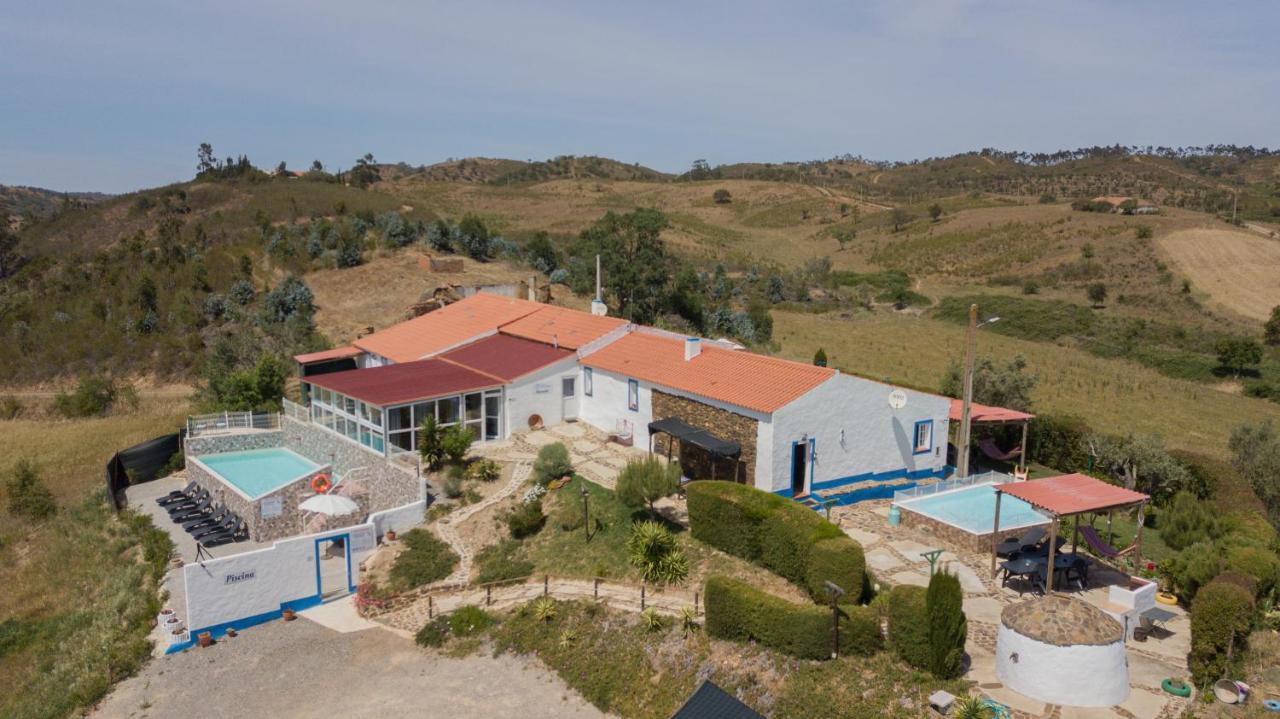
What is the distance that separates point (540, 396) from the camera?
2900 cm

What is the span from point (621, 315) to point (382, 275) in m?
17.0

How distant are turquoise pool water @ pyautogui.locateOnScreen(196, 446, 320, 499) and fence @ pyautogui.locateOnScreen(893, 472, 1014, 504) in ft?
58.8

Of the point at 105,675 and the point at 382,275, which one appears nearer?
the point at 105,675

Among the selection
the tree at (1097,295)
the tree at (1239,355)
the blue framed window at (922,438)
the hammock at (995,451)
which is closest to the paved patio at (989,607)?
the blue framed window at (922,438)

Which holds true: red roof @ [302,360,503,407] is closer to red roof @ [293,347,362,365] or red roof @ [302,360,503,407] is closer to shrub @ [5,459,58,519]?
red roof @ [293,347,362,365]

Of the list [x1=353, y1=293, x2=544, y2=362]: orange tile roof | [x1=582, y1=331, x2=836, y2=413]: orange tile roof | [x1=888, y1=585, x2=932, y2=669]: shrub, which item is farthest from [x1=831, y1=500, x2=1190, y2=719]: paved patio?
[x1=353, y1=293, x2=544, y2=362]: orange tile roof

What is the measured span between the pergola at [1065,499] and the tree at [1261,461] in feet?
26.3

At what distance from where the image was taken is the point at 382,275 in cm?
5172

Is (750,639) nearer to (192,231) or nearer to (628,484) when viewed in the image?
(628,484)

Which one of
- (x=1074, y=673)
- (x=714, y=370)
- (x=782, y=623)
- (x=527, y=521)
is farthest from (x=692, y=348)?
(x=1074, y=673)

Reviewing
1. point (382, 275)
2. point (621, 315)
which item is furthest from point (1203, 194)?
point (382, 275)

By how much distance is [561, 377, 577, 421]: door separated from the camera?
29.6m

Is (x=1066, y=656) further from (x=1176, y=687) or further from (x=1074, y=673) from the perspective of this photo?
(x=1176, y=687)

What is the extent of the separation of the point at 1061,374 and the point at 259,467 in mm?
38214
